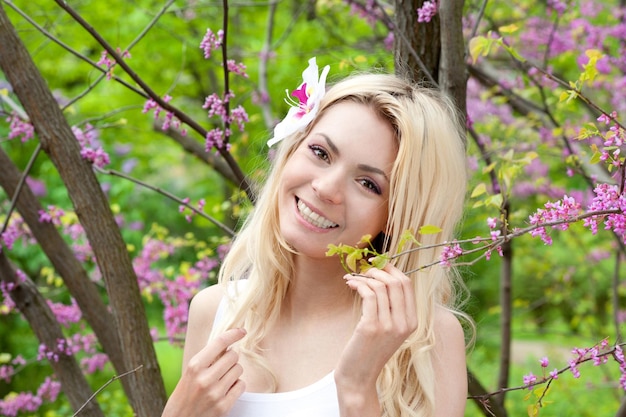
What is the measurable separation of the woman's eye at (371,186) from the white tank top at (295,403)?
43 centimetres

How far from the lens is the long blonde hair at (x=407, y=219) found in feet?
5.82

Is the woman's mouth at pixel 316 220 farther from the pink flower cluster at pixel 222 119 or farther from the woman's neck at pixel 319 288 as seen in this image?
the pink flower cluster at pixel 222 119

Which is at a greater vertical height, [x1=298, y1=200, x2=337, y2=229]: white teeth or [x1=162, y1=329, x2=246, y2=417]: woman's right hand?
[x1=298, y1=200, x2=337, y2=229]: white teeth

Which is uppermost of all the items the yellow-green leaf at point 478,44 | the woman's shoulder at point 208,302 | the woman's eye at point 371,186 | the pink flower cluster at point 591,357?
the yellow-green leaf at point 478,44

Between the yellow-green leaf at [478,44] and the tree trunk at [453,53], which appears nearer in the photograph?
the yellow-green leaf at [478,44]

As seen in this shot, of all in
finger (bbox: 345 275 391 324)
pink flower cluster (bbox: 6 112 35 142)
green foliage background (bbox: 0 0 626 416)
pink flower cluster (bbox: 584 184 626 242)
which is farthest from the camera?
green foliage background (bbox: 0 0 626 416)

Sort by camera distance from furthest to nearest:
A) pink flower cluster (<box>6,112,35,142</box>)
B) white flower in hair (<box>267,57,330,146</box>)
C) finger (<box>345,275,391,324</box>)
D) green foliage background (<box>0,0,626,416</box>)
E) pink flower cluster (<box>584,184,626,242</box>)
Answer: green foliage background (<box>0,0,626,416</box>), pink flower cluster (<box>6,112,35,142</box>), white flower in hair (<box>267,57,330,146</box>), finger (<box>345,275,391,324</box>), pink flower cluster (<box>584,184,626,242</box>)

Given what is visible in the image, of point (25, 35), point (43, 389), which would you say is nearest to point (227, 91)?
point (43, 389)

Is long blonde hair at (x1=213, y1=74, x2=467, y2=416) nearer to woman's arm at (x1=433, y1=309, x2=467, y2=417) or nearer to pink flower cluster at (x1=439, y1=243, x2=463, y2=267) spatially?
woman's arm at (x1=433, y1=309, x2=467, y2=417)

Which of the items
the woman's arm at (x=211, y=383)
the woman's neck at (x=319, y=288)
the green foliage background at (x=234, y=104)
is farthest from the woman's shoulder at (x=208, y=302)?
the green foliage background at (x=234, y=104)

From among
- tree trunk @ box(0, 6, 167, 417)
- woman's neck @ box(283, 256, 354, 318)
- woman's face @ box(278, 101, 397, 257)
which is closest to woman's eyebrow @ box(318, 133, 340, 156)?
woman's face @ box(278, 101, 397, 257)

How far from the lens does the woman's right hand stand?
1714mm

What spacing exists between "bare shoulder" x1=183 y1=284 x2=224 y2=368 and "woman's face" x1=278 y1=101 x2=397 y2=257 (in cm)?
38

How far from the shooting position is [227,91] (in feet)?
7.36
